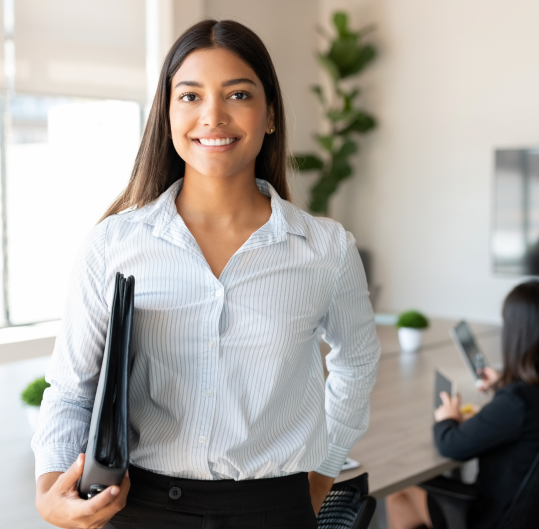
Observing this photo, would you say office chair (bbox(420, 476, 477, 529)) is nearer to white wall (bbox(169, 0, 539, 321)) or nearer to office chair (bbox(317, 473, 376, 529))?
office chair (bbox(317, 473, 376, 529))

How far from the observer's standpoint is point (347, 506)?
132cm

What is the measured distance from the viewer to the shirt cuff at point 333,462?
1.23 metres

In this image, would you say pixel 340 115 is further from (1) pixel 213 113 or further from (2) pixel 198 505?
(2) pixel 198 505

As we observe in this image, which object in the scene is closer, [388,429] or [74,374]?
[74,374]

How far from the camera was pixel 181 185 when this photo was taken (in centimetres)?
114

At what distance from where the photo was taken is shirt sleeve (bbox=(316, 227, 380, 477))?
3.66ft

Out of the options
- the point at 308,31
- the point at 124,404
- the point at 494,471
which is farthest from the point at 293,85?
the point at 124,404

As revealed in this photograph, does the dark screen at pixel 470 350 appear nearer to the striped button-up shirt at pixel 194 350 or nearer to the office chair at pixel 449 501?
the office chair at pixel 449 501

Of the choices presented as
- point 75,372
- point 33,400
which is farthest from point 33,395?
point 75,372

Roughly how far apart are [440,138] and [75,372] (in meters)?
4.72

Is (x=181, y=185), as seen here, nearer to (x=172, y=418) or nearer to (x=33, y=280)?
(x=172, y=418)

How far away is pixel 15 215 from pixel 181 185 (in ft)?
12.1

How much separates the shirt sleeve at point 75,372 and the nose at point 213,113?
257 mm

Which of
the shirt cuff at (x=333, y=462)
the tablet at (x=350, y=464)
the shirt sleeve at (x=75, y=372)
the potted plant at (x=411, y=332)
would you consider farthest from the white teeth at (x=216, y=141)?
the potted plant at (x=411, y=332)
